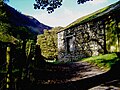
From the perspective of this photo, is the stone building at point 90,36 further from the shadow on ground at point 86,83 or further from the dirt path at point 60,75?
the shadow on ground at point 86,83

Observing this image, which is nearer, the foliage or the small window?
the small window

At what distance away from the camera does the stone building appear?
18039mm

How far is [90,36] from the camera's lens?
2105 centimetres

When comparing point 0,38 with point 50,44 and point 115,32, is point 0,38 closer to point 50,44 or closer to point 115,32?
point 115,32

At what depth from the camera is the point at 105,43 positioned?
18703 mm

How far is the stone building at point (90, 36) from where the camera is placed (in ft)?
59.2

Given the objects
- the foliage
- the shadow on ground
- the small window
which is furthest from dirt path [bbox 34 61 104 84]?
the foliage

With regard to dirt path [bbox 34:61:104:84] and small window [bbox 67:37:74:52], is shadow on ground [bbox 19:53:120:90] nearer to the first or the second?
dirt path [bbox 34:61:104:84]

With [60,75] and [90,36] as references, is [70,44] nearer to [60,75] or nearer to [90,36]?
[90,36]

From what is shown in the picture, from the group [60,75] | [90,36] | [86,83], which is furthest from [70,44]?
[86,83]

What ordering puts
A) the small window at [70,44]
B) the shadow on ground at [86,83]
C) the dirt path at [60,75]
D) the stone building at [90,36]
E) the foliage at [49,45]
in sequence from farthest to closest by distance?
1. the foliage at [49,45]
2. the small window at [70,44]
3. the stone building at [90,36]
4. the dirt path at [60,75]
5. the shadow on ground at [86,83]

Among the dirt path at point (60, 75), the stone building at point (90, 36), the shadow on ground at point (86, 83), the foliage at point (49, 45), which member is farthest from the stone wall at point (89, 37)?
the shadow on ground at point (86, 83)

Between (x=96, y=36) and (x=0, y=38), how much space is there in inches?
445

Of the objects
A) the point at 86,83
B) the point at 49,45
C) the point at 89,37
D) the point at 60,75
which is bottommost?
the point at 86,83
